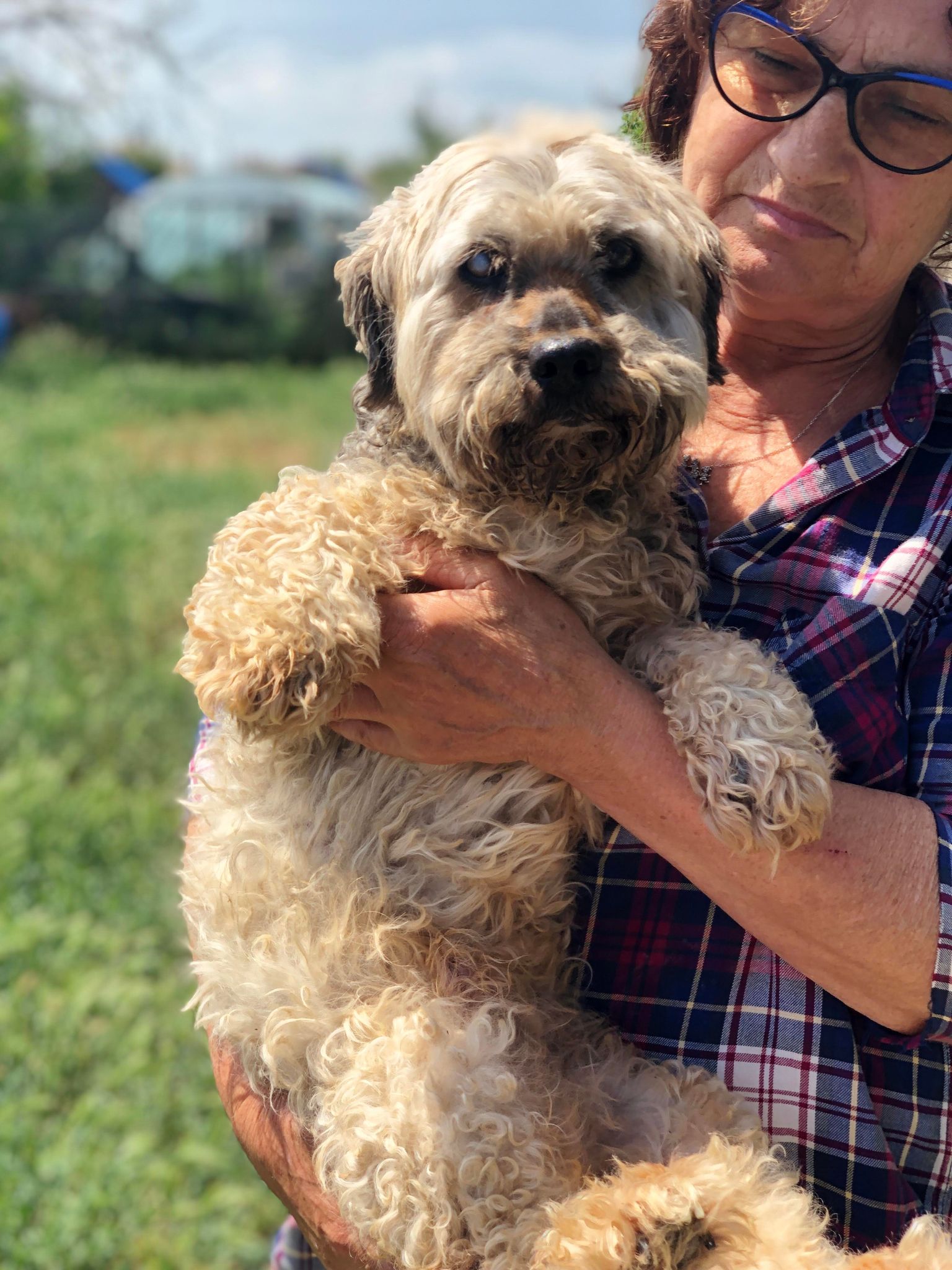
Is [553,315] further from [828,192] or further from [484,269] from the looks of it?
[828,192]

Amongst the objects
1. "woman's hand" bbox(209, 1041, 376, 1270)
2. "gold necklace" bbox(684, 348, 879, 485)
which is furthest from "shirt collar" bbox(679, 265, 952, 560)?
"woman's hand" bbox(209, 1041, 376, 1270)

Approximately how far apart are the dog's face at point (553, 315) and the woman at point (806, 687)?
0.20 m

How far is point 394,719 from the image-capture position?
7.19ft

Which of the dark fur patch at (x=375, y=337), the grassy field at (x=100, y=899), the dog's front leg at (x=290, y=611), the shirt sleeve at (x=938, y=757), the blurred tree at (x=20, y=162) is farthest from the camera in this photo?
the blurred tree at (x=20, y=162)

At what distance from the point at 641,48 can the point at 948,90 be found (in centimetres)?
75

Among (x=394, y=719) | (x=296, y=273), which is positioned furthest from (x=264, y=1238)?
(x=296, y=273)

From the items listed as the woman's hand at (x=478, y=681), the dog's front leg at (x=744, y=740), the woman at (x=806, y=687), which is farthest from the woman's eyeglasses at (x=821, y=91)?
the woman's hand at (x=478, y=681)

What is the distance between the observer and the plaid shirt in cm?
201

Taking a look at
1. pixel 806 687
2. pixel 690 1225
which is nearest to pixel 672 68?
pixel 806 687

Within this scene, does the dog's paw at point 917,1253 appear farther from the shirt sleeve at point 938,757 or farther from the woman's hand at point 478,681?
the woman's hand at point 478,681

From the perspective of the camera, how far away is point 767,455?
8.16ft

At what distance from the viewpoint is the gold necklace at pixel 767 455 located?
2.49 metres

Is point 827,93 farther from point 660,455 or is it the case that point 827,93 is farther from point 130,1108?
point 130,1108

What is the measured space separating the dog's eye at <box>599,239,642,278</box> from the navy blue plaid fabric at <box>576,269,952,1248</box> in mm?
521
